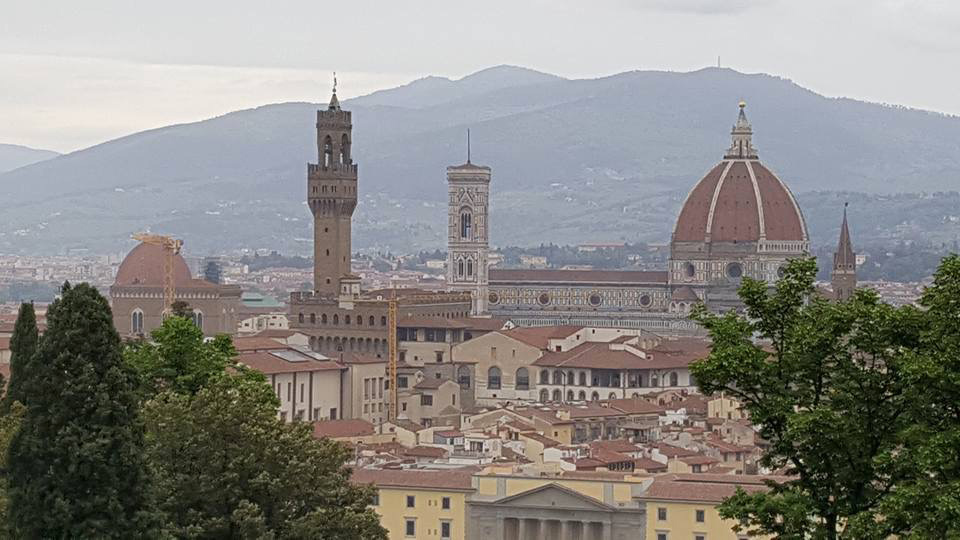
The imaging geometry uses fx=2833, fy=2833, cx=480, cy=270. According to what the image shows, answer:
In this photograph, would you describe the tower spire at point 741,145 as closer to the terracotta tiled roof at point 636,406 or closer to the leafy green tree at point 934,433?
the terracotta tiled roof at point 636,406

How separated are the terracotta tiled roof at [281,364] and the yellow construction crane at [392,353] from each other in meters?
2.71

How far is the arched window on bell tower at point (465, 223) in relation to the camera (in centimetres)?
17788

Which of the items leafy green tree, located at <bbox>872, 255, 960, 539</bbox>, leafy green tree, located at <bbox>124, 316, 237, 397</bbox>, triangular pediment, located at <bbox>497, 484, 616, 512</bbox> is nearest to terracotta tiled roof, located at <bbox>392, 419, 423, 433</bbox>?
triangular pediment, located at <bbox>497, 484, 616, 512</bbox>

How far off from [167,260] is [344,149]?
20750 millimetres

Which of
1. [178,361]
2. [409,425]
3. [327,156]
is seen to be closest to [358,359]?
[409,425]

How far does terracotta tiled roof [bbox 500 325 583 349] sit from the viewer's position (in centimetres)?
11950

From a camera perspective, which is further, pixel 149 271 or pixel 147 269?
pixel 147 269

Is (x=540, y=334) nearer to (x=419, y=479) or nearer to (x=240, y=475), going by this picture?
(x=419, y=479)

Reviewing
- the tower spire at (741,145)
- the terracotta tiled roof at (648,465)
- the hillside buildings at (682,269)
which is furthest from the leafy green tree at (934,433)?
the tower spire at (741,145)

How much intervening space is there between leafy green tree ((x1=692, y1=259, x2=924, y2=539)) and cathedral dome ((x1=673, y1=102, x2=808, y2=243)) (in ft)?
496

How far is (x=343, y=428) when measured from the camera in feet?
280

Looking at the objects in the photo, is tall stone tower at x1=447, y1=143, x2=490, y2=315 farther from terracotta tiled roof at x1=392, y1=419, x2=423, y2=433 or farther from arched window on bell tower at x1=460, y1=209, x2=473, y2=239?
terracotta tiled roof at x1=392, y1=419, x2=423, y2=433

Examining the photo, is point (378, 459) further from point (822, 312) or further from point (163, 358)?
point (822, 312)

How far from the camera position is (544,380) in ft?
378
